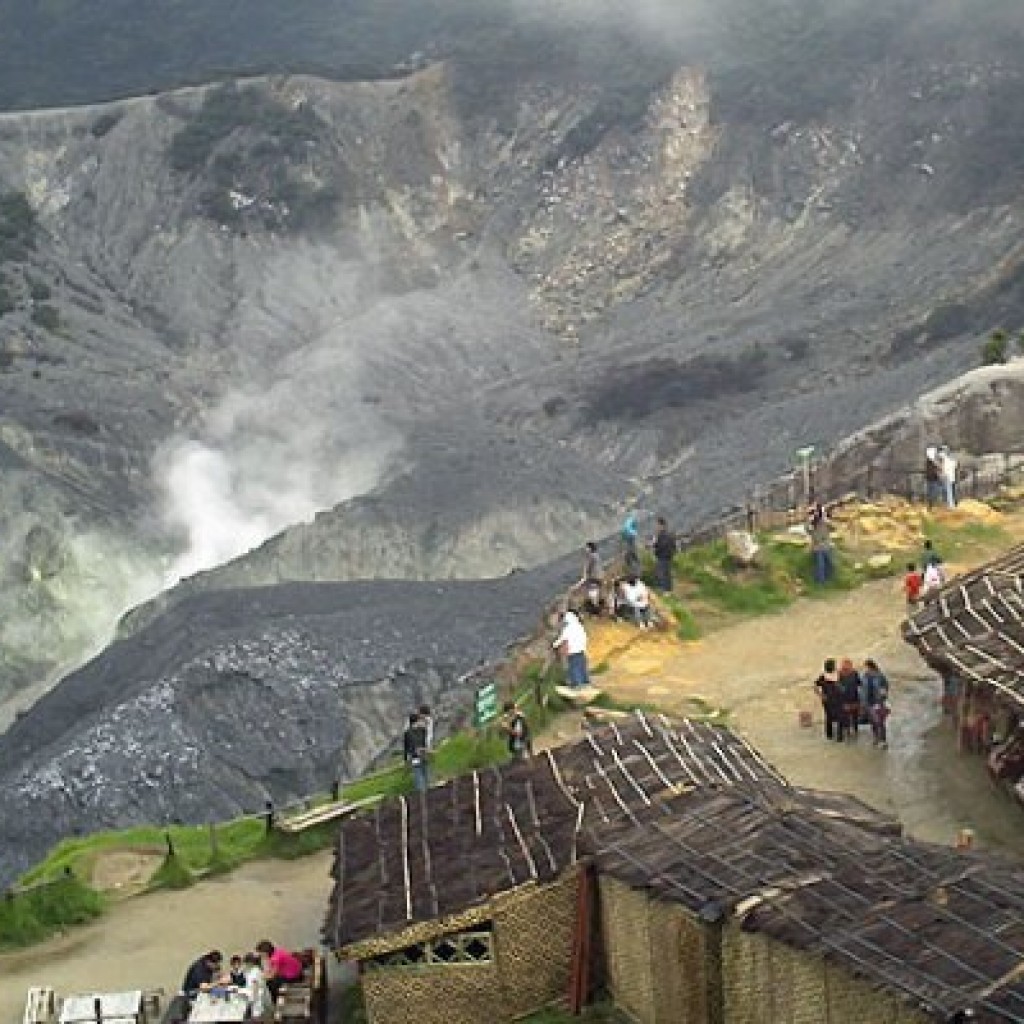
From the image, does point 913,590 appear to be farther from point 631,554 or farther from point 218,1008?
point 218,1008

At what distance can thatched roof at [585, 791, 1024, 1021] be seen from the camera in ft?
34.4

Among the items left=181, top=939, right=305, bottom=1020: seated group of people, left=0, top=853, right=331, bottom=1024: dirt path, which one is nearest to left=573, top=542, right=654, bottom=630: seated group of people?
left=0, top=853, right=331, bottom=1024: dirt path

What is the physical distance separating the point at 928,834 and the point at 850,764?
1.81 metres

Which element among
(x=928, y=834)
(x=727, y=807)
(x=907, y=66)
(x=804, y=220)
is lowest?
(x=928, y=834)

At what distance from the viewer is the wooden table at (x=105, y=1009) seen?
48.3ft

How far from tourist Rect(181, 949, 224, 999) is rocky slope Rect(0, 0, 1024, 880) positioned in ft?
95.6

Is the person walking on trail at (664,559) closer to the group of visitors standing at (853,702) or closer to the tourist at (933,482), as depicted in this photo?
the group of visitors standing at (853,702)

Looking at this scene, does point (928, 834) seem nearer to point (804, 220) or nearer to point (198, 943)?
point (198, 943)

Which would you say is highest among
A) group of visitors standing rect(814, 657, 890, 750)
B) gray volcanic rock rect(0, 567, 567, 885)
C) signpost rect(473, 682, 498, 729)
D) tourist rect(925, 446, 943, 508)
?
tourist rect(925, 446, 943, 508)

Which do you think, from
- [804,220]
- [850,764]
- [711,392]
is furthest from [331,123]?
[850,764]

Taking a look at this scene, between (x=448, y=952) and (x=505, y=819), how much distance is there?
1502 millimetres

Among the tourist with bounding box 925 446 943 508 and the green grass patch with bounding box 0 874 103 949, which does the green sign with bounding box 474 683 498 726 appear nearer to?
the green grass patch with bounding box 0 874 103 949

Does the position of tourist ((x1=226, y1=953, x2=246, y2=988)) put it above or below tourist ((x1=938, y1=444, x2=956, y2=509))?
below

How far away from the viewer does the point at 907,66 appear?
73.9 meters
